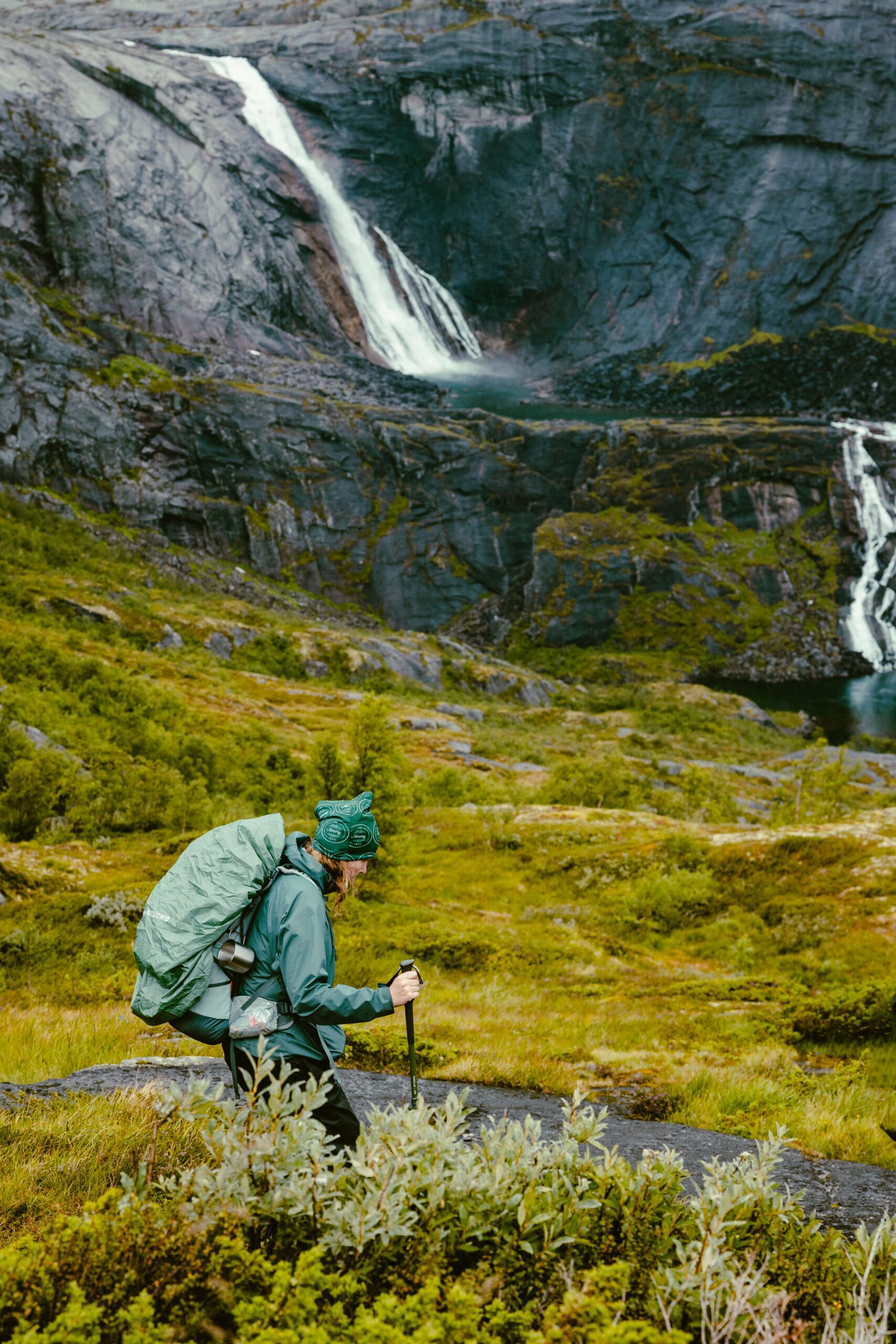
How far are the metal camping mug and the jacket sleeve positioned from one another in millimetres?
164

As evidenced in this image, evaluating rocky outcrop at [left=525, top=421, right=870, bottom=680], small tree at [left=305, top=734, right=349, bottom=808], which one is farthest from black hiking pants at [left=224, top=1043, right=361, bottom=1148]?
rocky outcrop at [left=525, top=421, right=870, bottom=680]

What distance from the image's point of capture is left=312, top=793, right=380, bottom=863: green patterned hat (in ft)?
15.9

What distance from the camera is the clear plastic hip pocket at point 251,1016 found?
4457 mm

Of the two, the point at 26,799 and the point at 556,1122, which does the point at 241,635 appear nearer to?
the point at 26,799

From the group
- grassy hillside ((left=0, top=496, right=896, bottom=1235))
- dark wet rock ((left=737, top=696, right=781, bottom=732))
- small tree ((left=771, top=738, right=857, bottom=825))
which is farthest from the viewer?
dark wet rock ((left=737, top=696, right=781, bottom=732))

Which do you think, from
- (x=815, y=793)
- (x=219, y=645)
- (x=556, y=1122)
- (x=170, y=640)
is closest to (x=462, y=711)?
(x=219, y=645)

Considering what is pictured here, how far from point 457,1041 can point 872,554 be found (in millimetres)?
111485

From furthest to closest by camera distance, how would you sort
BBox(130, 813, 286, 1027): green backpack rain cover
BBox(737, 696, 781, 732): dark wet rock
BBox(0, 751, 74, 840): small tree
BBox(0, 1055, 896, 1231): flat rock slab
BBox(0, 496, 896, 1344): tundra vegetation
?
1. BBox(737, 696, 781, 732): dark wet rock
2. BBox(0, 751, 74, 840): small tree
3. BBox(0, 1055, 896, 1231): flat rock slab
4. BBox(130, 813, 286, 1027): green backpack rain cover
5. BBox(0, 496, 896, 1344): tundra vegetation

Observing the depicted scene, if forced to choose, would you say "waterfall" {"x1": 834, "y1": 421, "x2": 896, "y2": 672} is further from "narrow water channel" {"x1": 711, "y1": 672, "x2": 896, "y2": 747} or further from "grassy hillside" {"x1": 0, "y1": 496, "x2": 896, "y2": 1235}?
"grassy hillside" {"x1": 0, "y1": 496, "x2": 896, "y2": 1235}

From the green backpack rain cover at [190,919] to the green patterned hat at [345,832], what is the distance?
0.42 metres

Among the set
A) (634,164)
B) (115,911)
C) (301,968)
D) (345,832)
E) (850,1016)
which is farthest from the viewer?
(634,164)

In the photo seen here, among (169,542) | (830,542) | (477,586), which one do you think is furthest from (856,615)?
(169,542)

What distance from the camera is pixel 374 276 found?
125312 mm

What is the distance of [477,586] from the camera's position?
4124 inches
